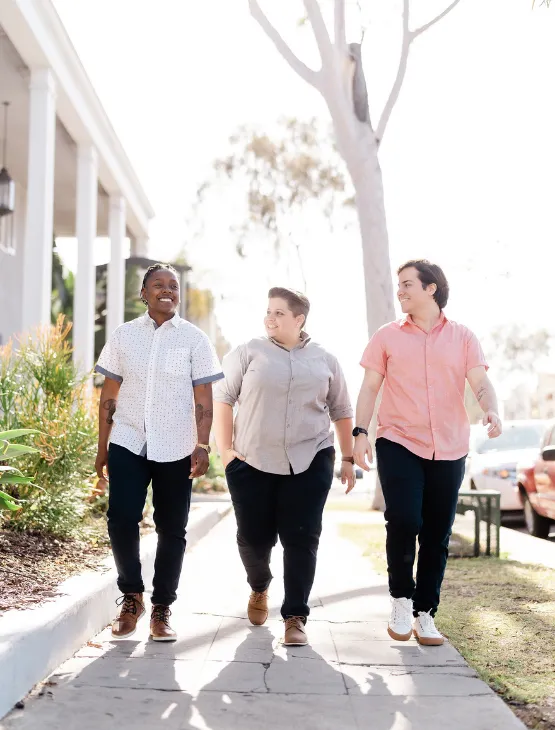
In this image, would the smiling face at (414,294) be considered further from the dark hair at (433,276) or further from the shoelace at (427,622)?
the shoelace at (427,622)

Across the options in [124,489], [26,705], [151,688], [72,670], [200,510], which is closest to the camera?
[26,705]

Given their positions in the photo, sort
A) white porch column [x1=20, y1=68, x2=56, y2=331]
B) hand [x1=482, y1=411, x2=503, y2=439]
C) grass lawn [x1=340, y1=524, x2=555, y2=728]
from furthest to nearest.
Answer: white porch column [x1=20, y1=68, x2=56, y2=331] < hand [x1=482, y1=411, x2=503, y2=439] < grass lawn [x1=340, y1=524, x2=555, y2=728]

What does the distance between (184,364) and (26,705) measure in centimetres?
188

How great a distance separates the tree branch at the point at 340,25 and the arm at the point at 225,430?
933cm

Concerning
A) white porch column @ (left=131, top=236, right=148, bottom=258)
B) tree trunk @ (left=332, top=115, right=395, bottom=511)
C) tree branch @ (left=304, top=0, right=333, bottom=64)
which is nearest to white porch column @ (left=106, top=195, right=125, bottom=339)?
white porch column @ (left=131, top=236, right=148, bottom=258)

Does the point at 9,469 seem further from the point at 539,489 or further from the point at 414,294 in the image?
the point at 539,489

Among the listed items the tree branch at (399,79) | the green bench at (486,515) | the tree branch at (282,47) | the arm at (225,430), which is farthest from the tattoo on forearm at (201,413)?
the tree branch at (399,79)

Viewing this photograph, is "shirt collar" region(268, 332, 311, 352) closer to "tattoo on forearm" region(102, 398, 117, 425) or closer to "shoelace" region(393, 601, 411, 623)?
"tattoo on forearm" region(102, 398, 117, 425)

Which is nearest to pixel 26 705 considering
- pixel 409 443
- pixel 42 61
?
pixel 409 443

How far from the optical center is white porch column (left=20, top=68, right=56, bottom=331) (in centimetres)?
1234

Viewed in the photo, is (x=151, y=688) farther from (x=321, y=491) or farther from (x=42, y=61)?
(x=42, y=61)

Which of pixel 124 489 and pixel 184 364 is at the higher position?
pixel 184 364

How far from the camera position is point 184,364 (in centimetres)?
500

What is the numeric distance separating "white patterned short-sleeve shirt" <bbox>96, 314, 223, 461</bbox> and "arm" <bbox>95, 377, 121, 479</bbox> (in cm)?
4
